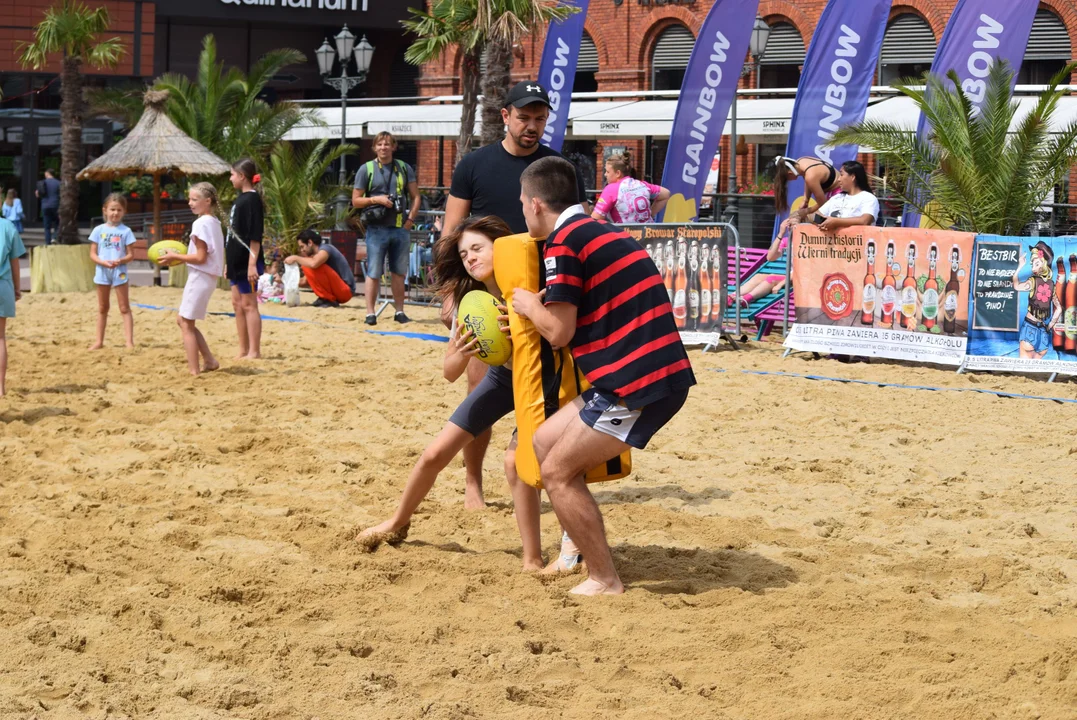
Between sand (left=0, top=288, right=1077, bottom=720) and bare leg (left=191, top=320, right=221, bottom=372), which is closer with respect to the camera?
sand (left=0, top=288, right=1077, bottom=720)

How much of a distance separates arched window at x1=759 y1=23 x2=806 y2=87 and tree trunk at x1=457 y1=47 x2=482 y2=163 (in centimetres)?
1415

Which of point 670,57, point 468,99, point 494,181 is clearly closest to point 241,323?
point 494,181

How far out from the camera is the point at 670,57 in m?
32.9

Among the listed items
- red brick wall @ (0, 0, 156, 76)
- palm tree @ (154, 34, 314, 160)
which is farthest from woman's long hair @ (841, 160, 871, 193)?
red brick wall @ (0, 0, 156, 76)

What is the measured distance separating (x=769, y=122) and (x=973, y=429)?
49.5 ft

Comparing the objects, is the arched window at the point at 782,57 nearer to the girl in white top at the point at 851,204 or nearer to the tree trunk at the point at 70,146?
the tree trunk at the point at 70,146

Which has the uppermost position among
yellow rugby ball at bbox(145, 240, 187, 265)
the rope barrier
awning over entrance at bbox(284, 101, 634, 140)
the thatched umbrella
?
awning over entrance at bbox(284, 101, 634, 140)

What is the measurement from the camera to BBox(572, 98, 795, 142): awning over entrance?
2270 cm

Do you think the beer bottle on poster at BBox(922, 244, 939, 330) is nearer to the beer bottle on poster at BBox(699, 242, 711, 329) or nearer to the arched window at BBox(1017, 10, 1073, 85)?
the beer bottle on poster at BBox(699, 242, 711, 329)

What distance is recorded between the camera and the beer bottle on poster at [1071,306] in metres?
10.3

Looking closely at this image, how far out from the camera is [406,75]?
129 ft

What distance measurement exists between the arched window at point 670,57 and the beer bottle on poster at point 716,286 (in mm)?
21437

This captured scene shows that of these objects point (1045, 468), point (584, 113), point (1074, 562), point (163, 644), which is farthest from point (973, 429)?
point (584, 113)

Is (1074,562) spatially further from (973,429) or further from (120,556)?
(120,556)
